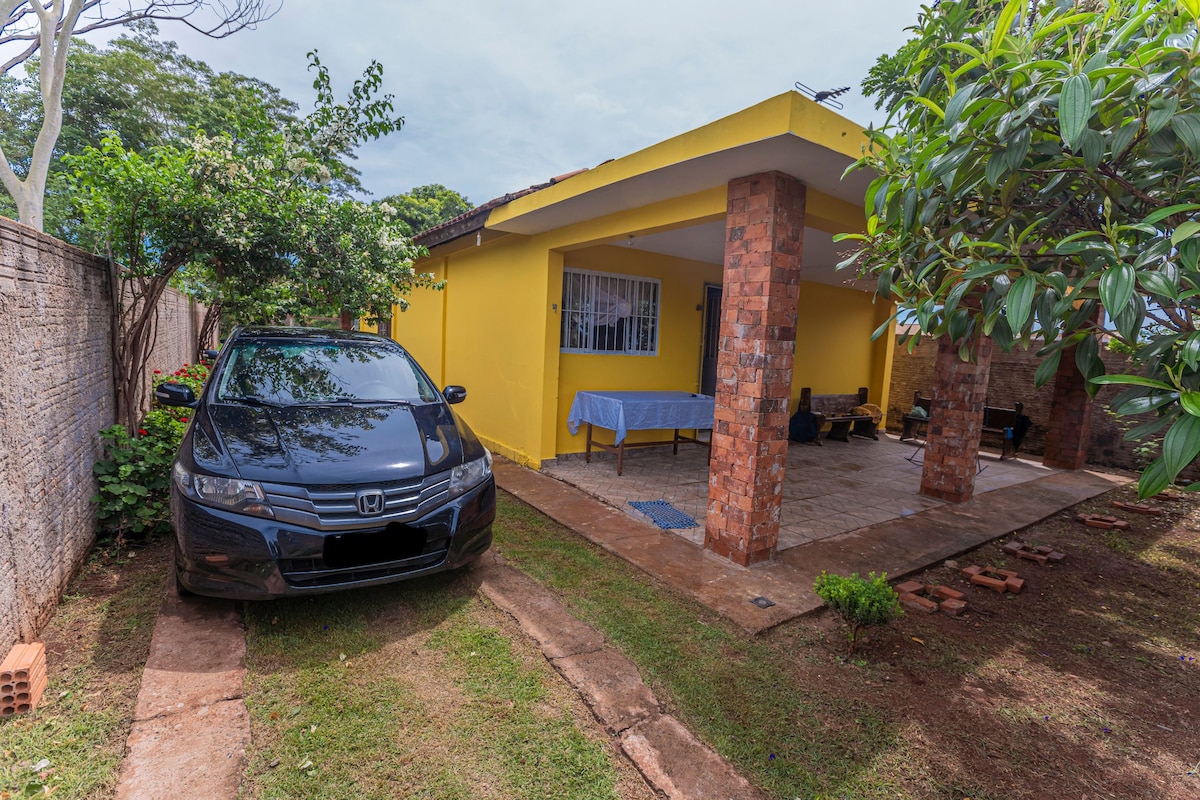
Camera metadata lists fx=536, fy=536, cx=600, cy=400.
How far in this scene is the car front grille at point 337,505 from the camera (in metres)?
2.65

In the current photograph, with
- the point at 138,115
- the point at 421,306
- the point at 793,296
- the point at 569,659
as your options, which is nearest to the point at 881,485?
the point at 793,296

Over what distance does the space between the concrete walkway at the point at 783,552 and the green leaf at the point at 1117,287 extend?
2.39 m

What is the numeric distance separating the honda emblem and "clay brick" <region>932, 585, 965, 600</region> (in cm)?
376

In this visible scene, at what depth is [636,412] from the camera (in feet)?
21.0

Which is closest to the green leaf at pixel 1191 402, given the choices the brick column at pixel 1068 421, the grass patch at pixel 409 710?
the grass patch at pixel 409 710

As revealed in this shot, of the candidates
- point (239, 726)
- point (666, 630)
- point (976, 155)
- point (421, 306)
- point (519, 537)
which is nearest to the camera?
point (976, 155)

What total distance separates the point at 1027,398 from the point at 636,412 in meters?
7.74

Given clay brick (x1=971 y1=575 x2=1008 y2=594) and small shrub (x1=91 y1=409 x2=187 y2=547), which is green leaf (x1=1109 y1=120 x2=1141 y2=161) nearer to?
clay brick (x1=971 y1=575 x2=1008 y2=594)

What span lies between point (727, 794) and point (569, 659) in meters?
0.97

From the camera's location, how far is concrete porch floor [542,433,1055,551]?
5.21m

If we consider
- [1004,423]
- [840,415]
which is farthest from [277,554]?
[1004,423]

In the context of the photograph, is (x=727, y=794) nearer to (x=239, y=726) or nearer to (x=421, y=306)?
(x=239, y=726)

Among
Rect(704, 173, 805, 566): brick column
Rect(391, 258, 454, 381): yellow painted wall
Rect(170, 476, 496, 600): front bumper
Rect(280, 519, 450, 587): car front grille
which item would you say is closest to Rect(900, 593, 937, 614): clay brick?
Rect(704, 173, 805, 566): brick column

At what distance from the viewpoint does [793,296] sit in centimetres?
401
